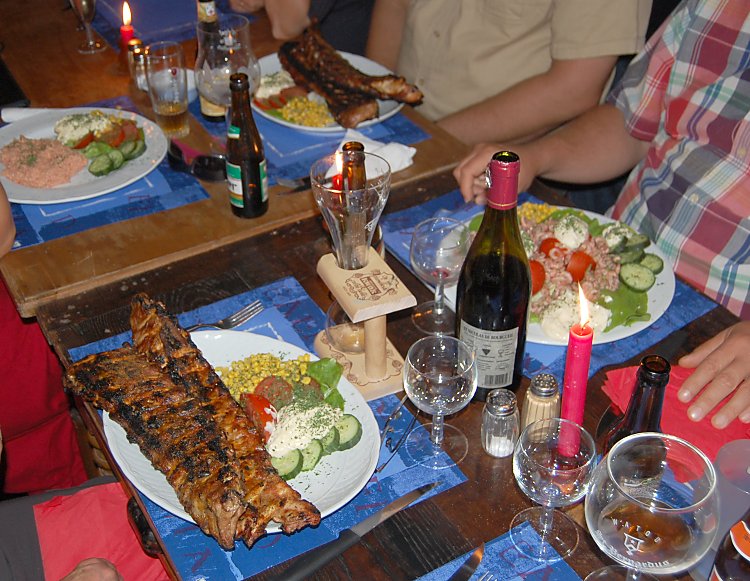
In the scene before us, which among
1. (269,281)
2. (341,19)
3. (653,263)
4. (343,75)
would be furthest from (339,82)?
(341,19)

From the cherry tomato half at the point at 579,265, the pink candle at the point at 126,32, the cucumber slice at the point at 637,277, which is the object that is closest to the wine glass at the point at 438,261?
the cherry tomato half at the point at 579,265

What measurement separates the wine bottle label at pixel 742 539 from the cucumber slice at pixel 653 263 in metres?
0.82

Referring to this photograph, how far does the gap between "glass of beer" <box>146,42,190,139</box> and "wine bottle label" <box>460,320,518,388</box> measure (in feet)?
4.07

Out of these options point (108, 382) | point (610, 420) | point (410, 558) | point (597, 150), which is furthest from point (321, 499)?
point (597, 150)

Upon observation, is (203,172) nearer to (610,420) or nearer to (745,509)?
(610,420)

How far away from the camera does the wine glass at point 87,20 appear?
2777 millimetres

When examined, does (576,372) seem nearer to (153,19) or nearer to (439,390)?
(439,390)

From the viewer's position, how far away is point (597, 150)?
7.43 feet

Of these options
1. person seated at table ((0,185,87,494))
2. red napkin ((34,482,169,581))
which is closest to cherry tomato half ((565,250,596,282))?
red napkin ((34,482,169,581))

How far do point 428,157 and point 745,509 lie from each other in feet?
4.30

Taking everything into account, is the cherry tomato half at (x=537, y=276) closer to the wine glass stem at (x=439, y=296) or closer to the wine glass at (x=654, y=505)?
the wine glass stem at (x=439, y=296)

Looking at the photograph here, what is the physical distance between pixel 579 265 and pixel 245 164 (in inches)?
31.8

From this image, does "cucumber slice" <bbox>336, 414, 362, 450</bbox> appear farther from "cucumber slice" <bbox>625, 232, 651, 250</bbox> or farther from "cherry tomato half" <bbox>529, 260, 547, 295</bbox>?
"cucumber slice" <bbox>625, 232, 651, 250</bbox>

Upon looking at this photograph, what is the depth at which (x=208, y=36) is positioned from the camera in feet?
7.70
